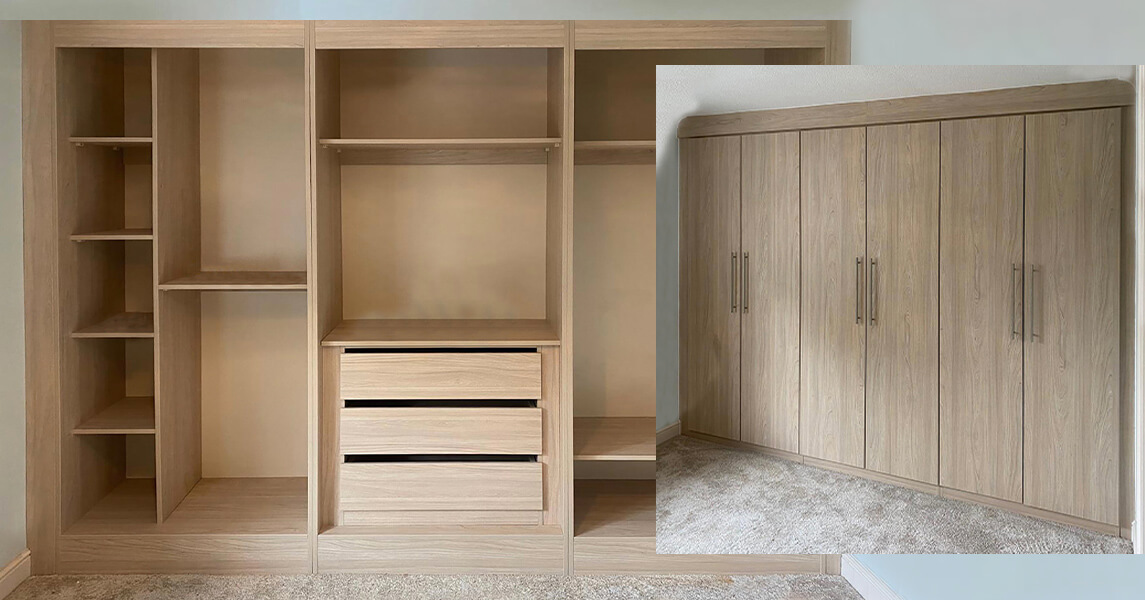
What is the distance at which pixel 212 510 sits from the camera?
273 cm

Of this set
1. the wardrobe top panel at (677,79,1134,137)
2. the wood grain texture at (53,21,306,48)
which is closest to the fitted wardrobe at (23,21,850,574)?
the wood grain texture at (53,21,306,48)

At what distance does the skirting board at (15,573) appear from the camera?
92.7 inches

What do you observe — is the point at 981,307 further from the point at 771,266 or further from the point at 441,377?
the point at 441,377

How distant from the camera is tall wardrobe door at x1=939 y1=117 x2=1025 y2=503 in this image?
38.6 inches

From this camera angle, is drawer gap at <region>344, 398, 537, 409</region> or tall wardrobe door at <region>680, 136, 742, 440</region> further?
drawer gap at <region>344, 398, 537, 409</region>

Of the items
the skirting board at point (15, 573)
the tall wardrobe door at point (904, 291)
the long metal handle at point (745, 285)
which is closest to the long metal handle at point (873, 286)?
the tall wardrobe door at point (904, 291)

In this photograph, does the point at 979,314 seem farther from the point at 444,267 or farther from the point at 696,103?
the point at 444,267

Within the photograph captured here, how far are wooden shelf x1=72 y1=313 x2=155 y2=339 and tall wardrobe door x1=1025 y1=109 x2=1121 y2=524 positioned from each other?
8.00ft

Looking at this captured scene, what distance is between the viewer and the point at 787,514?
3.86 feet

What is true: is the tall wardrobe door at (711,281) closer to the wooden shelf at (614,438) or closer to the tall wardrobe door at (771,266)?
the tall wardrobe door at (771,266)

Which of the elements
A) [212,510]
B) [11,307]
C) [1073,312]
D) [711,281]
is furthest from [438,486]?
[1073,312]

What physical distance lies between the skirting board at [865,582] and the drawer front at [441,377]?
1064 mm

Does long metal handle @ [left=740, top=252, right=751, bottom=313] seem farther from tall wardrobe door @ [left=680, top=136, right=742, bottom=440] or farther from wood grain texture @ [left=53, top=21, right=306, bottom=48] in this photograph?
wood grain texture @ [left=53, top=21, right=306, bottom=48]

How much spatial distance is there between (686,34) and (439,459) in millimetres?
1497
